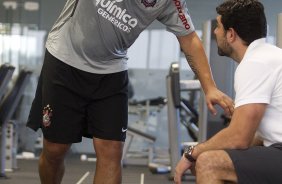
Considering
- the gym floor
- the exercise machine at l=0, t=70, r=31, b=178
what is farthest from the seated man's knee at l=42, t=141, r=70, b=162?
the exercise machine at l=0, t=70, r=31, b=178

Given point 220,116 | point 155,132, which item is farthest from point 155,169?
point 155,132

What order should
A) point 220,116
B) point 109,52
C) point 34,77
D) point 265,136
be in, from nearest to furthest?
point 265,136
point 109,52
point 220,116
point 34,77

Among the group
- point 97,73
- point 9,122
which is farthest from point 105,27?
point 9,122

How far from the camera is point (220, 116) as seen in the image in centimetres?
434

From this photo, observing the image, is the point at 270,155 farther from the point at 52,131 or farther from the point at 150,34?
the point at 150,34

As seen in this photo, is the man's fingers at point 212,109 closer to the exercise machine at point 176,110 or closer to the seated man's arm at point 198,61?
the seated man's arm at point 198,61

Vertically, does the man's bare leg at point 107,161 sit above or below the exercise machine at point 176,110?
above

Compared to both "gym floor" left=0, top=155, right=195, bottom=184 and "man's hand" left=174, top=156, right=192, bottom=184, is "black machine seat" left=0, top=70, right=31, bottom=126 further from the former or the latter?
"man's hand" left=174, top=156, right=192, bottom=184

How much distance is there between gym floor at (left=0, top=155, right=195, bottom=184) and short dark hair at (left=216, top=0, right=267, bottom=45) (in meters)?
2.70

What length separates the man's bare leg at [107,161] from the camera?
223 cm

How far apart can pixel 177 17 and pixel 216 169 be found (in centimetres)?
83

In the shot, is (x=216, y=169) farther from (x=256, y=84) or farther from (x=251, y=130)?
(x=256, y=84)

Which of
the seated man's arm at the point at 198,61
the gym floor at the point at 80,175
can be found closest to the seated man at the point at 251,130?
the seated man's arm at the point at 198,61

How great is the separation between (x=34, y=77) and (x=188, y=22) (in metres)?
5.43
